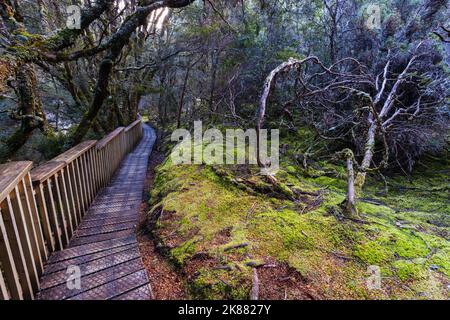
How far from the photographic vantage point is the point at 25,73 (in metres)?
4.31

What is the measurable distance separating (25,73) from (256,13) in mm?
8025

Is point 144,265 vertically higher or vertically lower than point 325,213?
lower

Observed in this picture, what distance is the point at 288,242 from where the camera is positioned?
2.57 metres

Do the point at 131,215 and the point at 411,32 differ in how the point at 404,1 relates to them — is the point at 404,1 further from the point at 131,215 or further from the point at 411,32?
the point at 131,215

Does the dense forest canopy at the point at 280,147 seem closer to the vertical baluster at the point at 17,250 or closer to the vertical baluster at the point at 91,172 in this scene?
the vertical baluster at the point at 91,172

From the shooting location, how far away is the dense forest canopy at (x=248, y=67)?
13.5ft

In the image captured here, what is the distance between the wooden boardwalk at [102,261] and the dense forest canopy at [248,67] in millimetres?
2292

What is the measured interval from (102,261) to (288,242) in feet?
6.97

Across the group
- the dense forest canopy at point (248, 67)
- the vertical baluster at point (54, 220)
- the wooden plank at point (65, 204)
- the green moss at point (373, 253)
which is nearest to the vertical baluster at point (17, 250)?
the vertical baluster at point (54, 220)

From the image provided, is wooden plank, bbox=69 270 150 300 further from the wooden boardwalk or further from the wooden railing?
the wooden railing

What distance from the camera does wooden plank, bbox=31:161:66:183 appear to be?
233cm

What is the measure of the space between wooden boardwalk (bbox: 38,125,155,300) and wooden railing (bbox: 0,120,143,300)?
0.13 metres

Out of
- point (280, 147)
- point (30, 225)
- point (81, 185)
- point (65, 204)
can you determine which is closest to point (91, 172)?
point (81, 185)
